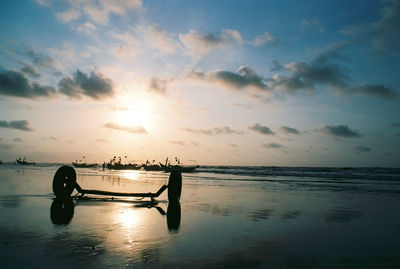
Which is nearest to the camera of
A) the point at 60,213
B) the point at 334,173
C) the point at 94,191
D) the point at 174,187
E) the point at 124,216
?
the point at 124,216

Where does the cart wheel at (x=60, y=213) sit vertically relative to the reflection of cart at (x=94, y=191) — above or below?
below

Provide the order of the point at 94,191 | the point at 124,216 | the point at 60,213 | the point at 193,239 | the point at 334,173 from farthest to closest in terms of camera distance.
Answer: the point at 334,173, the point at 94,191, the point at 60,213, the point at 124,216, the point at 193,239

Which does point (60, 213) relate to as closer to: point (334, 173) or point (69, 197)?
point (69, 197)

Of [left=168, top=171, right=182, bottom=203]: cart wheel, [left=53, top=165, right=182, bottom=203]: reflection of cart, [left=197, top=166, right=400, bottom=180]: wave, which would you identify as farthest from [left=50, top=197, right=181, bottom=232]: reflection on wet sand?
[left=197, top=166, right=400, bottom=180]: wave

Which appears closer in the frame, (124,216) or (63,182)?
(124,216)

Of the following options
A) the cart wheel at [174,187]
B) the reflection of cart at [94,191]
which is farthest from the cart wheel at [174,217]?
the reflection of cart at [94,191]

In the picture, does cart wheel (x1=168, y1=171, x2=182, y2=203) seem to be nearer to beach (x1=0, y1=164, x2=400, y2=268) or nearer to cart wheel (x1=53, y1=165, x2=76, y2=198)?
beach (x1=0, y1=164, x2=400, y2=268)

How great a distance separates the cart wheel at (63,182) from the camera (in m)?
14.8

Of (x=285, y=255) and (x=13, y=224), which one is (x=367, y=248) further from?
(x=13, y=224)

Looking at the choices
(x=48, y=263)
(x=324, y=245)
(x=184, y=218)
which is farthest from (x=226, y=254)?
(x=184, y=218)

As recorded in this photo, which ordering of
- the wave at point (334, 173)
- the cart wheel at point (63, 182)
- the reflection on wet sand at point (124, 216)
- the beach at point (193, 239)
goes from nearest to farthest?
1. the beach at point (193, 239)
2. the reflection on wet sand at point (124, 216)
3. the cart wheel at point (63, 182)
4. the wave at point (334, 173)

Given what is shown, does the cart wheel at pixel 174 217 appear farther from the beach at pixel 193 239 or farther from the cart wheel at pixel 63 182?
the cart wheel at pixel 63 182

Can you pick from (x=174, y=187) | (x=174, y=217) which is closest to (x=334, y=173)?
(x=174, y=187)

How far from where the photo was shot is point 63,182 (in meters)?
15.1
